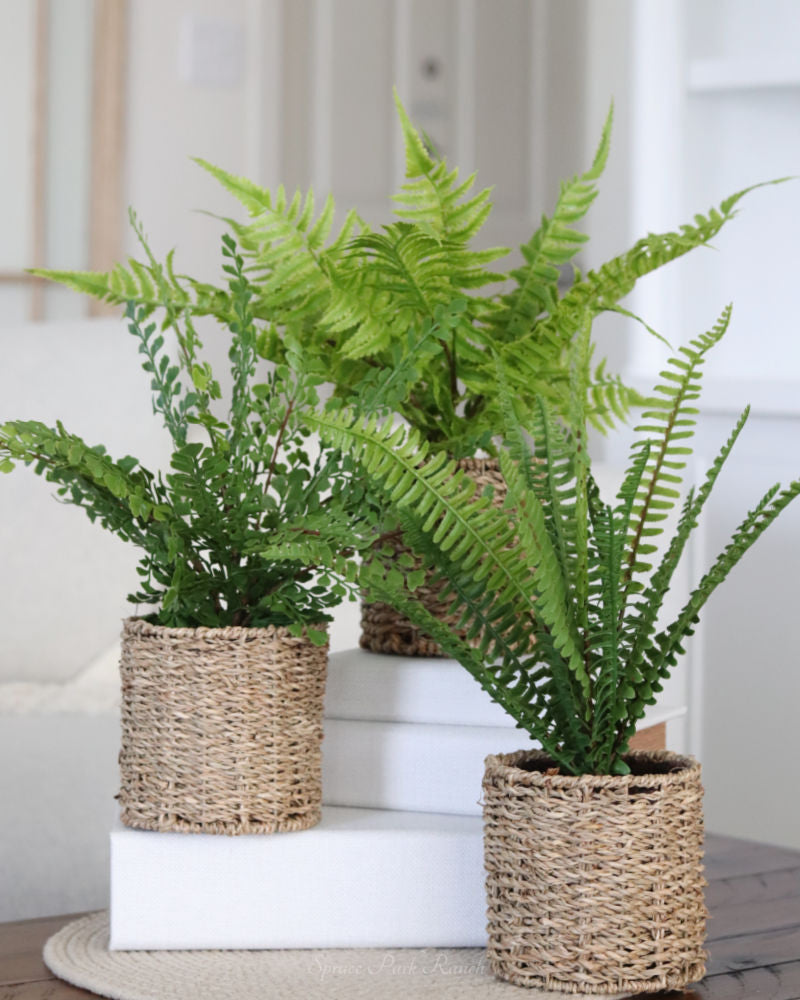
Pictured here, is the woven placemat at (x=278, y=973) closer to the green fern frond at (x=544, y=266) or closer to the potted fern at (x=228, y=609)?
the potted fern at (x=228, y=609)

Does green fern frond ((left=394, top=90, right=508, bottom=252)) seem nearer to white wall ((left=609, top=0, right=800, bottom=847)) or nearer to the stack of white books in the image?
the stack of white books

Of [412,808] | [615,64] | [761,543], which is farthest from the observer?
[615,64]

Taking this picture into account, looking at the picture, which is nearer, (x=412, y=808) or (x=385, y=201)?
(x=412, y=808)

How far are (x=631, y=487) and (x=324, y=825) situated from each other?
268mm

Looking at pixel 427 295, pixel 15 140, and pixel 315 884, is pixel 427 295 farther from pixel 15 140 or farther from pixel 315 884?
pixel 15 140

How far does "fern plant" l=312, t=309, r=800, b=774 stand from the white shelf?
108cm

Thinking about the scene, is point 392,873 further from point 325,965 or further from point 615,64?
point 615,64

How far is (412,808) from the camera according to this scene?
0.86 meters

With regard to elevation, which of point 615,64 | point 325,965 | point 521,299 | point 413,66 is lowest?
point 325,965

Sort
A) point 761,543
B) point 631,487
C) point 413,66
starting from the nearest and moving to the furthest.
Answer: point 631,487, point 761,543, point 413,66

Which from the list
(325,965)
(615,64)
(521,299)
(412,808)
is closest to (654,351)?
(615,64)

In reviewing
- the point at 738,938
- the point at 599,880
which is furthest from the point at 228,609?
the point at 738,938

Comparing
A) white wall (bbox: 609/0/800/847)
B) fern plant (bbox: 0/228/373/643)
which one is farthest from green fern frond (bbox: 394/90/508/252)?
white wall (bbox: 609/0/800/847)

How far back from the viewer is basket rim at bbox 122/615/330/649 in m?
0.76
